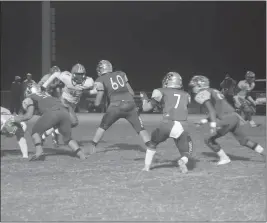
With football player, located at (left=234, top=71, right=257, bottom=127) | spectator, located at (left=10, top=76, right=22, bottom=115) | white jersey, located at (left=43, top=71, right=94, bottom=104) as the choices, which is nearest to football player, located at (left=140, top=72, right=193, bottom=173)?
white jersey, located at (left=43, top=71, right=94, bottom=104)

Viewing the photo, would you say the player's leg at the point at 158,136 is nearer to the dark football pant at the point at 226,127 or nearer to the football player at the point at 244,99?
the dark football pant at the point at 226,127

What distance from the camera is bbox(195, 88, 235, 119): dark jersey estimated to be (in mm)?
7664

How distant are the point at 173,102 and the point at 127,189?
156cm

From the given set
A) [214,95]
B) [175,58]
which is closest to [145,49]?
[175,58]

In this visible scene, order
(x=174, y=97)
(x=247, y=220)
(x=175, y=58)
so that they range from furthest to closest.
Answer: (x=175, y=58) < (x=174, y=97) < (x=247, y=220)

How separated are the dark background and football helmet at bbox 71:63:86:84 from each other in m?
21.1

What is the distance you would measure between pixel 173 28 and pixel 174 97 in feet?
80.4

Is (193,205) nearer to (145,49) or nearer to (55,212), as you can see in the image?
(55,212)

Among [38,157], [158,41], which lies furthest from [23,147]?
[158,41]

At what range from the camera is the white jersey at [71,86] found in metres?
9.40

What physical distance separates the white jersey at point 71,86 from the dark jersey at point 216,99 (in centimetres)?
232

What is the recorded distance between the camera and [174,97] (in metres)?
7.02

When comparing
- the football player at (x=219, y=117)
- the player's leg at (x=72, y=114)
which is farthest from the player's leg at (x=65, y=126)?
the football player at (x=219, y=117)

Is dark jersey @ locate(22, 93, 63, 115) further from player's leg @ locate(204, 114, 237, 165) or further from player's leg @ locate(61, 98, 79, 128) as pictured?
player's leg @ locate(204, 114, 237, 165)
